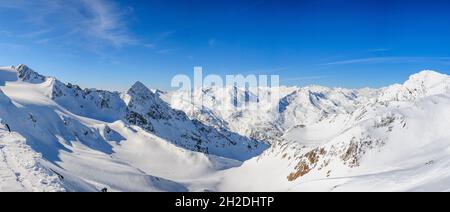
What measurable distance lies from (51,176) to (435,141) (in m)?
63.9

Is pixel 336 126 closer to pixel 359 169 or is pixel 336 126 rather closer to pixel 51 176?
pixel 359 169

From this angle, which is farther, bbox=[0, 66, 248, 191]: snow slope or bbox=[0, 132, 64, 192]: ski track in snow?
bbox=[0, 66, 248, 191]: snow slope

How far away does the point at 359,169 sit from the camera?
7794cm

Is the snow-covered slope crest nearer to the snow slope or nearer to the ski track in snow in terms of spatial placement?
the ski track in snow

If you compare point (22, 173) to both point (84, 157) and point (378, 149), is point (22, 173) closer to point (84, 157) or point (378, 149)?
point (378, 149)

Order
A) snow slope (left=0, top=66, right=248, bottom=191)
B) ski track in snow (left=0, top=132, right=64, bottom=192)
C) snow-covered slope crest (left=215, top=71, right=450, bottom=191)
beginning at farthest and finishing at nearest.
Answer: snow slope (left=0, top=66, right=248, bottom=191) → snow-covered slope crest (left=215, top=71, right=450, bottom=191) → ski track in snow (left=0, top=132, right=64, bottom=192)

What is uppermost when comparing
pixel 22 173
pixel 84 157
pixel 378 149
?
pixel 84 157

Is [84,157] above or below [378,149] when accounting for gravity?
above

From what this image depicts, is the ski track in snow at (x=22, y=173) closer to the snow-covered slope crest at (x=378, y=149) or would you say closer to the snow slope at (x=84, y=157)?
the snow slope at (x=84, y=157)

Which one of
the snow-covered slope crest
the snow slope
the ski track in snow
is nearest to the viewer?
the ski track in snow

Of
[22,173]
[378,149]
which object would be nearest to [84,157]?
[378,149]

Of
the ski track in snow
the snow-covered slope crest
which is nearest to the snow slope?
the ski track in snow

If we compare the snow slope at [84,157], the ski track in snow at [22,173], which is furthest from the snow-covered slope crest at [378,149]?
the snow slope at [84,157]
